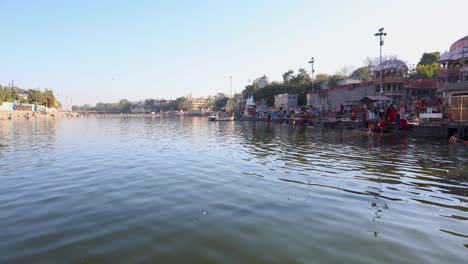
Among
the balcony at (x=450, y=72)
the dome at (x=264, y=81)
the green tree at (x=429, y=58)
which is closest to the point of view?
the balcony at (x=450, y=72)

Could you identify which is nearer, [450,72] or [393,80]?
[450,72]

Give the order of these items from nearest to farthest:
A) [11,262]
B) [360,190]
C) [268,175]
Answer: [11,262] → [360,190] → [268,175]

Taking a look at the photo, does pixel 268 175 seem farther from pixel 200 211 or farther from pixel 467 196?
pixel 467 196

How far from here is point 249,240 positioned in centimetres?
588

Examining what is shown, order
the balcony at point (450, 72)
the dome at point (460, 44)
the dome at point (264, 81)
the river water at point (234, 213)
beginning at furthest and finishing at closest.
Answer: the dome at point (264, 81) < the balcony at point (450, 72) < the dome at point (460, 44) < the river water at point (234, 213)

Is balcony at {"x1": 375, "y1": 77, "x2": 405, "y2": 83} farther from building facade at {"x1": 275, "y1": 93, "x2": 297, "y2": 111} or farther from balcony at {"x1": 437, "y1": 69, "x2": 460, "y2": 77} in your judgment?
building facade at {"x1": 275, "y1": 93, "x2": 297, "y2": 111}

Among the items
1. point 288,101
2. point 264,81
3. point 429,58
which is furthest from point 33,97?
point 429,58

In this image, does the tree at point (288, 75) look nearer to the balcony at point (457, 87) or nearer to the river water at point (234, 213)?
A: the balcony at point (457, 87)

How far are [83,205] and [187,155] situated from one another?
32.0 feet

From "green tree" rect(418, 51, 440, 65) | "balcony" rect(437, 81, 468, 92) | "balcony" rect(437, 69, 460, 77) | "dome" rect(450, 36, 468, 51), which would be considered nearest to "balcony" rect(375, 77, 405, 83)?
"balcony" rect(437, 69, 460, 77)

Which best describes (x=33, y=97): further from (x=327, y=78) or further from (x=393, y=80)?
(x=393, y=80)

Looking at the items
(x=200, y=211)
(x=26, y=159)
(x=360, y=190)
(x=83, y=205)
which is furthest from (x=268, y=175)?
(x=26, y=159)

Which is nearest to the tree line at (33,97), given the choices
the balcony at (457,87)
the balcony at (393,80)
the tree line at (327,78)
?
the tree line at (327,78)

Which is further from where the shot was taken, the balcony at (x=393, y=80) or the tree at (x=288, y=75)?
the tree at (x=288, y=75)
